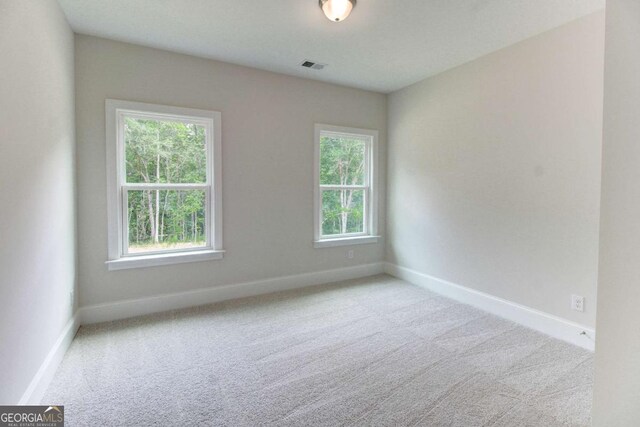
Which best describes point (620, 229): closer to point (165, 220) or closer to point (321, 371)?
point (321, 371)

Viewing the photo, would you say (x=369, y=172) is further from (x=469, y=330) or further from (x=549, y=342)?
(x=549, y=342)

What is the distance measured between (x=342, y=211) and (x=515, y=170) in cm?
217

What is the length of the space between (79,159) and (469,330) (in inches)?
155

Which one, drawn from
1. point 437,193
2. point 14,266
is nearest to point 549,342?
point 437,193

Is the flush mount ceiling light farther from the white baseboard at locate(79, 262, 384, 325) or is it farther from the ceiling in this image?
the white baseboard at locate(79, 262, 384, 325)

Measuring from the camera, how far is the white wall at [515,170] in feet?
8.26

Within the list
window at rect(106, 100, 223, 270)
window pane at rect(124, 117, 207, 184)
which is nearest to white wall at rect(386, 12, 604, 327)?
window at rect(106, 100, 223, 270)

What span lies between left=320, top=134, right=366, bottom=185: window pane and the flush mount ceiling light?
1912 mm

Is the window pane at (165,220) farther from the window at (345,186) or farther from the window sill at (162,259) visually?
the window at (345,186)

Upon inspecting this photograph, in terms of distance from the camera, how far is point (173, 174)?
3293mm

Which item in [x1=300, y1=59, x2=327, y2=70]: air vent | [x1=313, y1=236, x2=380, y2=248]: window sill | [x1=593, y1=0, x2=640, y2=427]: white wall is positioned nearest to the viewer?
[x1=593, y1=0, x2=640, y2=427]: white wall

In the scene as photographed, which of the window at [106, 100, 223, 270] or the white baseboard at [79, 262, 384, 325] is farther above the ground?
the window at [106, 100, 223, 270]

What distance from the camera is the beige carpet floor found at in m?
1.77

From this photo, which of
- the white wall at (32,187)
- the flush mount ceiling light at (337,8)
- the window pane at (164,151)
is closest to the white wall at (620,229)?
the flush mount ceiling light at (337,8)
